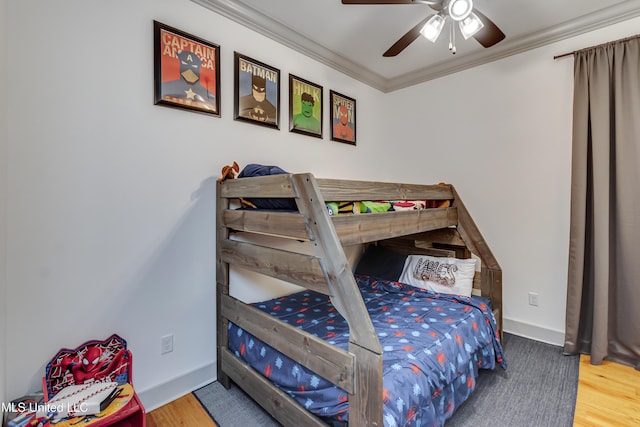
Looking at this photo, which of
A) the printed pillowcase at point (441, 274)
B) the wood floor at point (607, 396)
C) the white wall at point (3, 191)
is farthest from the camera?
the printed pillowcase at point (441, 274)

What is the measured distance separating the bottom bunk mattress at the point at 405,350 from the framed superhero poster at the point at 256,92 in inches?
54.3

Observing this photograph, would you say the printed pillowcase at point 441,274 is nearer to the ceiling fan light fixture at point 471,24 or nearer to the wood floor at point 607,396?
the wood floor at point 607,396

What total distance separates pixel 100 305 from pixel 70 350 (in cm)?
23

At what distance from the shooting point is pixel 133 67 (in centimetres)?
168

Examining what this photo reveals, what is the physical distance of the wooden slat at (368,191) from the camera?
1384mm

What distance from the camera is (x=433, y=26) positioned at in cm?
183

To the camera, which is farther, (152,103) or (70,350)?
(152,103)

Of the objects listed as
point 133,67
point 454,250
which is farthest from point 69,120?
point 454,250

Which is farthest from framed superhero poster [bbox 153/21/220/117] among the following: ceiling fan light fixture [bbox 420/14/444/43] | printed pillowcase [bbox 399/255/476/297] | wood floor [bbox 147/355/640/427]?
printed pillowcase [bbox 399/255/476/297]

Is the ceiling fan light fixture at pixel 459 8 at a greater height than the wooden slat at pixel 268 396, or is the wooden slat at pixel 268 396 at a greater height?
the ceiling fan light fixture at pixel 459 8

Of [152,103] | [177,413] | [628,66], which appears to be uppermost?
[628,66]

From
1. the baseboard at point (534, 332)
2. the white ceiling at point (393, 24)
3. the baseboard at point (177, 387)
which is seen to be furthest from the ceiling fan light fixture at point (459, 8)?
the baseboard at point (177, 387)

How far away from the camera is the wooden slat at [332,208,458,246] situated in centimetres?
143

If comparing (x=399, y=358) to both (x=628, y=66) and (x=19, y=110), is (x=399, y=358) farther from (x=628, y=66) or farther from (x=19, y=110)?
(x=628, y=66)
